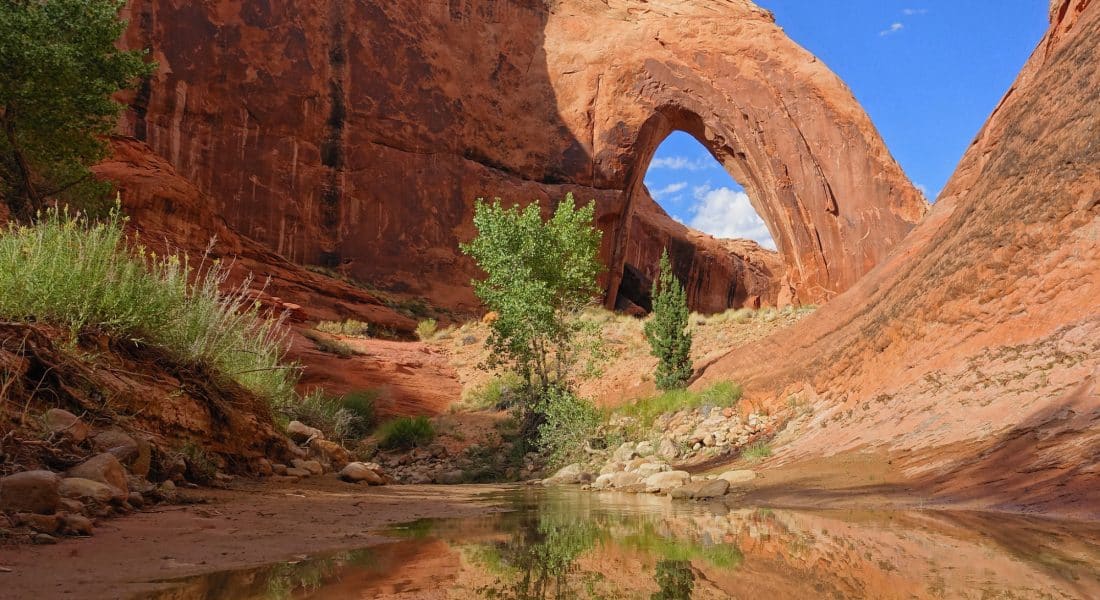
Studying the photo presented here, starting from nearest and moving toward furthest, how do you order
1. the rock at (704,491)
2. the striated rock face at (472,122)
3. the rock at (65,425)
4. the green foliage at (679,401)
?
the rock at (65,425)
the rock at (704,491)
the green foliage at (679,401)
the striated rock face at (472,122)

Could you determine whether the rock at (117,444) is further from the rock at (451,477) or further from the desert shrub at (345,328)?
the desert shrub at (345,328)

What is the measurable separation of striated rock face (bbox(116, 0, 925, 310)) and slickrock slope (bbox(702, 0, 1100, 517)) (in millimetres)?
15571

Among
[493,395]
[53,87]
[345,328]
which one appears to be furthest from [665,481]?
[345,328]

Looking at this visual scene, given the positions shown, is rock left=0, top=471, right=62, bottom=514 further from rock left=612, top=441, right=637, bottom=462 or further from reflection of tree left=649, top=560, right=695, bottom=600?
rock left=612, top=441, right=637, bottom=462

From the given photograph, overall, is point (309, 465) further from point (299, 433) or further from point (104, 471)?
point (104, 471)

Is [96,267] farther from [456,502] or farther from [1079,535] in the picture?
[1079,535]

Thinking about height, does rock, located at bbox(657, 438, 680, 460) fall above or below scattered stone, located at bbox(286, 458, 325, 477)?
above

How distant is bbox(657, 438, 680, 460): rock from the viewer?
11242 millimetres

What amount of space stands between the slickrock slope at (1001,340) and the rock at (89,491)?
5345 mm

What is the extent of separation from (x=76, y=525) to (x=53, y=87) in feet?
36.5

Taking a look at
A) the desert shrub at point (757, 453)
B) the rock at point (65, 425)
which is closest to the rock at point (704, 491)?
the desert shrub at point (757, 453)

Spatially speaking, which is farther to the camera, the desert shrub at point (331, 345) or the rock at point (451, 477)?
the desert shrub at point (331, 345)

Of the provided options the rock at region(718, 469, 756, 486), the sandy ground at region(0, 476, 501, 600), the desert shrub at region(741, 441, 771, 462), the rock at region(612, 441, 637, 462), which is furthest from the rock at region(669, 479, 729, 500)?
the rock at region(612, 441, 637, 462)

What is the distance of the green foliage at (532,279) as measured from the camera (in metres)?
13.5
